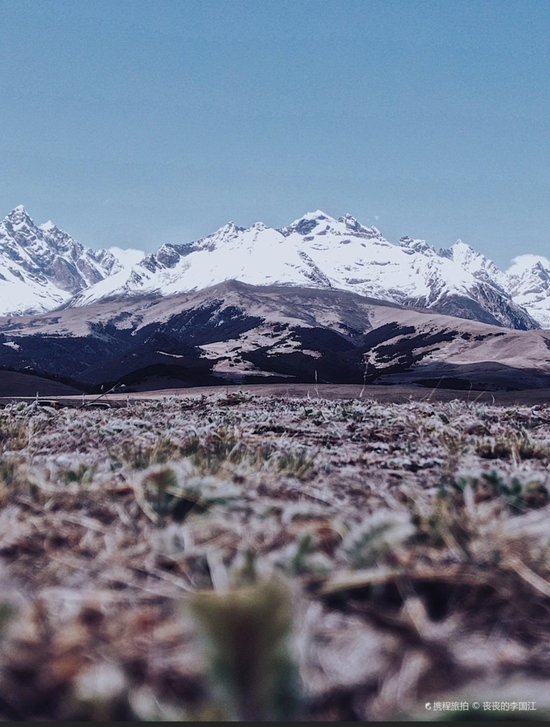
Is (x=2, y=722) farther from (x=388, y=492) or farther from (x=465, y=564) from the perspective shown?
(x=388, y=492)

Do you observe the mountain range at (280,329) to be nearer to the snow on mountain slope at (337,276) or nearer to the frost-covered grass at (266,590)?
the snow on mountain slope at (337,276)

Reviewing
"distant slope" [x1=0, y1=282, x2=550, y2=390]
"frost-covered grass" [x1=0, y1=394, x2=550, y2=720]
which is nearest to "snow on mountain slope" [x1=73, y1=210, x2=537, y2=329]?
"distant slope" [x1=0, y1=282, x2=550, y2=390]

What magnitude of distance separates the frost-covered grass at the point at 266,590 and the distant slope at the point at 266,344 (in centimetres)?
488

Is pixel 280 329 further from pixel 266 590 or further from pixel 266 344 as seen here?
pixel 266 590

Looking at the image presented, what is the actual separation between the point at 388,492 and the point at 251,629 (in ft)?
3.80

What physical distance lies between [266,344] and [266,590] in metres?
52.2

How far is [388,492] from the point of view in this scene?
6.57 feet

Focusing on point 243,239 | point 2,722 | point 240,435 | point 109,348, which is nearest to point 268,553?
point 2,722

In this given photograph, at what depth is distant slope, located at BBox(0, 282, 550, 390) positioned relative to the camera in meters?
31.5

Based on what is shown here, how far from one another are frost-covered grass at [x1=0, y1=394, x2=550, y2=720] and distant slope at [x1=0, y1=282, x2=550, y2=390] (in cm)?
488

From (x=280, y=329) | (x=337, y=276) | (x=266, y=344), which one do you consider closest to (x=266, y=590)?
(x=266, y=344)

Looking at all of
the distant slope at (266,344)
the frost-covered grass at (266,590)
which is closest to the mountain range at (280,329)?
the distant slope at (266,344)

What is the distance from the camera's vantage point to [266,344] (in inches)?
2092

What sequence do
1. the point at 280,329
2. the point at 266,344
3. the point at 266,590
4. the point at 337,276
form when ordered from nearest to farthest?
the point at 266,590 < the point at 266,344 < the point at 280,329 < the point at 337,276
